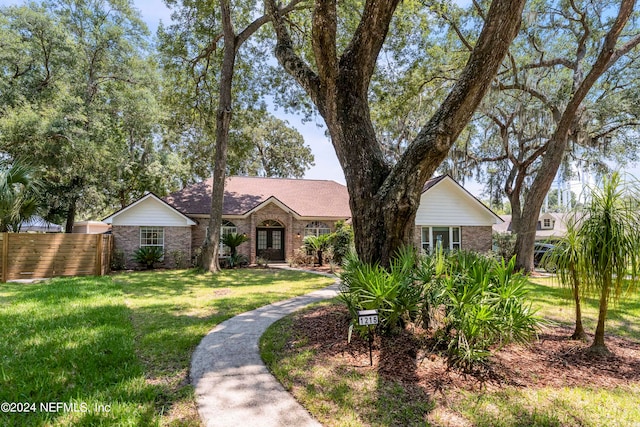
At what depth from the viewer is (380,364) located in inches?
160

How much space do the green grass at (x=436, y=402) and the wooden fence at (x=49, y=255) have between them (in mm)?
11939

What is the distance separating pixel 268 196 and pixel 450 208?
1072cm

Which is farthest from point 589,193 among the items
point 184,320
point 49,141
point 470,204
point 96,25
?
point 96,25

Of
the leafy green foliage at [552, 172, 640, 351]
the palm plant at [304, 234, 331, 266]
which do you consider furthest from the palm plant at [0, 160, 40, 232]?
the leafy green foliage at [552, 172, 640, 351]

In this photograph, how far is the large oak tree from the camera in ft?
16.3

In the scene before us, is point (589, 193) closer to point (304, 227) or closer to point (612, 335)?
point (612, 335)

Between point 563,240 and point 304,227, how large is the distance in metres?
15.9

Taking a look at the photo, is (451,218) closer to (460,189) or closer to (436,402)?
(460,189)

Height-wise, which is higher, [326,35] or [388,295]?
[326,35]

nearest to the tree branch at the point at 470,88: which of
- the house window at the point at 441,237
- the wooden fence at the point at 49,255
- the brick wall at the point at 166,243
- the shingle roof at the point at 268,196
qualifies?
the wooden fence at the point at 49,255

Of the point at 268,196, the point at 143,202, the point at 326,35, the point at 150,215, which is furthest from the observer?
the point at 268,196

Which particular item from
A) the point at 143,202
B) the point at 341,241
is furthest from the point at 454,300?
the point at 143,202

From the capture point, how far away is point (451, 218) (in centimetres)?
1786

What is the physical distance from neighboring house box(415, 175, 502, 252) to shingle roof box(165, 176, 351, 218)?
184 inches
